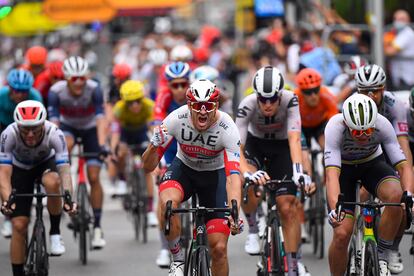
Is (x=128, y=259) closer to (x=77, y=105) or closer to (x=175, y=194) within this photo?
(x=77, y=105)

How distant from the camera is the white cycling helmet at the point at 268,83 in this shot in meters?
11.6

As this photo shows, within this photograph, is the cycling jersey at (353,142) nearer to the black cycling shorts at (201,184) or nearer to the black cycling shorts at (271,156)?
the black cycling shorts at (201,184)

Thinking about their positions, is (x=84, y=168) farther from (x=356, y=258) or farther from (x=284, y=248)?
(x=356, y=258)

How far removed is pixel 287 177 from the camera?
40.0 feet

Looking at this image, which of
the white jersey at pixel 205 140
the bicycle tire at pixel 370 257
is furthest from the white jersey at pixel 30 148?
the bicycle tire at pixel 370 257

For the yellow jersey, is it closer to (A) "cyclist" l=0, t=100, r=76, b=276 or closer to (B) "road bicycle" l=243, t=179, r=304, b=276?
(A) "cyclist" l=0, t=100, r=76, b=276

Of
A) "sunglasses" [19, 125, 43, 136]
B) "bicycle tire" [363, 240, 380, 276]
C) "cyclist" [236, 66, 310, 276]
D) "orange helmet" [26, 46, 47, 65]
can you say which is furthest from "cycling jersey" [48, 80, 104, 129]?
"bicycle tire" [363, 240, 380, 276]

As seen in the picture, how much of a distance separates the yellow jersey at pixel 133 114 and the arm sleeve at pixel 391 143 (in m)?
5.53

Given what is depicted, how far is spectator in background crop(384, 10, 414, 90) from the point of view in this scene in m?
21.1

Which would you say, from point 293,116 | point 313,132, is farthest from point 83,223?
point 293,116

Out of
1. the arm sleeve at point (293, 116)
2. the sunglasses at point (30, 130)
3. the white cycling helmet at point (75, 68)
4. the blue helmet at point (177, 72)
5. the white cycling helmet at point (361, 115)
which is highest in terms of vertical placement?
the white cycling helmet at point (75, 68)

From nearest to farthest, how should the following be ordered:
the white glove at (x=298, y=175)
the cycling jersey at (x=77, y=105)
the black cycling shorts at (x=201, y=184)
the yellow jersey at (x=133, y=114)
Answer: the black cycling shorts at (x=201, y=184), the white glove at (x=298, y=175), the cycling jersey at (x=77, y=105), the yellow jersey at (x=133, y=114)

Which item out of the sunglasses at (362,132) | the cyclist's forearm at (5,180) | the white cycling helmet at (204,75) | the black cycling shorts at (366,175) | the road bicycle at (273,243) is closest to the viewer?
the sunglasses at (362,132)

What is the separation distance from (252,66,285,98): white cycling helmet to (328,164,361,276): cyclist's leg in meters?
1.01
